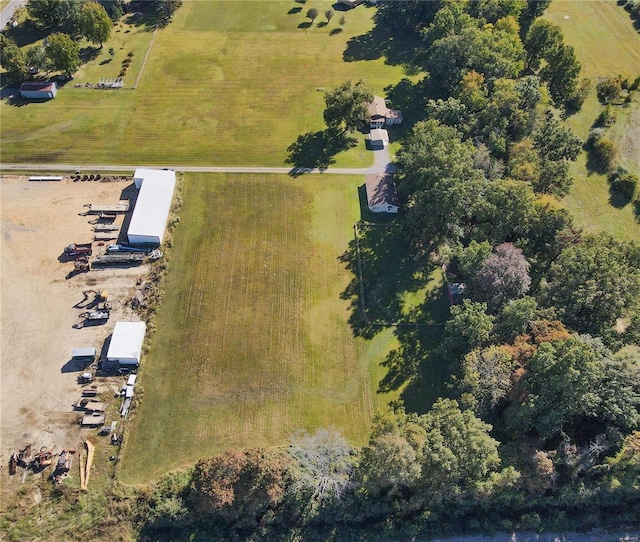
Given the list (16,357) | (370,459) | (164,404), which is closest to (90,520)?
(164,404)

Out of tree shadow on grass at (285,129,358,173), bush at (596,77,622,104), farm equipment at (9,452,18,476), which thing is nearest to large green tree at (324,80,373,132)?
tree shadow on grass at (285,129,358,173)

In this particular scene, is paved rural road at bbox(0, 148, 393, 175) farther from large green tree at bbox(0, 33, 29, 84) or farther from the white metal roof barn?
large green tree at bbox(0, 33, 29, 84)

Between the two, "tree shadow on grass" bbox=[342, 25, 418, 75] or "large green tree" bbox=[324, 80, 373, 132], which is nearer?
"large green tree" bbox=[324, 80, 373, 132]

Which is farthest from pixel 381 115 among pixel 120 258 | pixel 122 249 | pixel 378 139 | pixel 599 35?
pixel 599 35

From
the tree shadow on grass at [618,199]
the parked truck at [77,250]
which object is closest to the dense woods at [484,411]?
the tree shadow on grass at [618,199]

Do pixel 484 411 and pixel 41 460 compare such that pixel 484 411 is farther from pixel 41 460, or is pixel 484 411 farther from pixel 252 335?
pixel 41 460

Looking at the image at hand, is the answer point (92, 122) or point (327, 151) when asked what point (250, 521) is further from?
point (92, 122)

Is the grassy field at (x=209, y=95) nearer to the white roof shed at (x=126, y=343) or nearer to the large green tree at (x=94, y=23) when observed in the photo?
the large green tree at (x=94, y=23)
